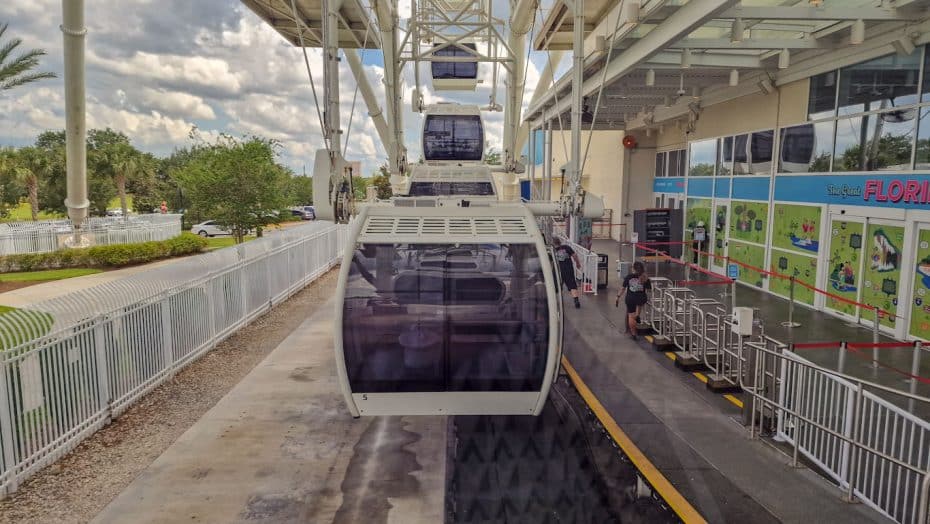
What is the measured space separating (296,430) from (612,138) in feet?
85.8

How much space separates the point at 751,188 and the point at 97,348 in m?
16.0

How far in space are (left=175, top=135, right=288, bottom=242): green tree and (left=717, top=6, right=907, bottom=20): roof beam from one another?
61.0 feet

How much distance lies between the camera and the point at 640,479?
20.2ft

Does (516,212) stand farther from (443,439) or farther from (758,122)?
(758,122)

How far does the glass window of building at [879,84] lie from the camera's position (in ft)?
36.0

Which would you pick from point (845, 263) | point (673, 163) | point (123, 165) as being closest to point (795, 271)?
point (845, 263)

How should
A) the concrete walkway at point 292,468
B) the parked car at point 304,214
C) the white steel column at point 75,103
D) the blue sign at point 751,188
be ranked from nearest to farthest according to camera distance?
the concrete walkway at point 292,468 → the blue sign at point 751,188 → the white steel column at point 75,103 → the parked car at point 304,214

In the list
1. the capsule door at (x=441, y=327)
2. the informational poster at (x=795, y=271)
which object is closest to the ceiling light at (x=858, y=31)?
the informational poster at (x=795, y=271)

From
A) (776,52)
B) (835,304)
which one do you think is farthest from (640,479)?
(776,52)

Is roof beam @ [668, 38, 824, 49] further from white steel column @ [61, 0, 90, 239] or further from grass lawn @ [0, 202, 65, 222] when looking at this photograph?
grass lawn @ [0, 202, 65, 222]

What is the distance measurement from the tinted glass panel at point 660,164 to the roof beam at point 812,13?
51.0 feet

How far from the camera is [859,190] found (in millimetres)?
12219

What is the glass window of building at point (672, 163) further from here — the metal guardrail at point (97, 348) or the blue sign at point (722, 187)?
the metal guardrail at point (97, 348)

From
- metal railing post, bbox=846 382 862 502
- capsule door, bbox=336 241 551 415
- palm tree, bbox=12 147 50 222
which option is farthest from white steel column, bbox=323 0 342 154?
palm tree, bbox=12 147 50 222
